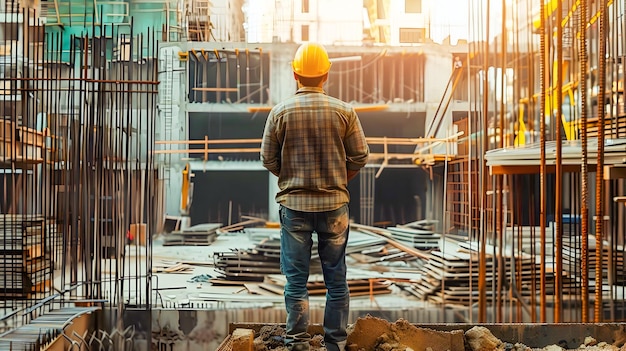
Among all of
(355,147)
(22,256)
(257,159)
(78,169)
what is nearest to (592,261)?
(257,159)

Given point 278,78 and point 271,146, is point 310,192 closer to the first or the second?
point 271,146

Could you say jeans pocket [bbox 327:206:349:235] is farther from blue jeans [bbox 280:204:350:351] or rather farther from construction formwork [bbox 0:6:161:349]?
construction formwork [bbox 0:6:161:349]

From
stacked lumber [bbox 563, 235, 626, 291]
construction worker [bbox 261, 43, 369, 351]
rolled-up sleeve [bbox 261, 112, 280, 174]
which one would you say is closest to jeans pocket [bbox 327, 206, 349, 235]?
construction worker [bbox 261, 43, 369, 351]

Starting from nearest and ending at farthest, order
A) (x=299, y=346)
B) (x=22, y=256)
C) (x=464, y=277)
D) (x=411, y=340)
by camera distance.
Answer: (x=299, y=346)
(x=411, y=340)
(x=22, y=256)
(x=464, y=277)

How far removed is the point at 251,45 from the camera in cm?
520

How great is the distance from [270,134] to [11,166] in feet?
9.55

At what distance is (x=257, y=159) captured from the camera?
5277 millimetres

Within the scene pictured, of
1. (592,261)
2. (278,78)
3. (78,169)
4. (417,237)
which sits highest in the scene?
(278,78)

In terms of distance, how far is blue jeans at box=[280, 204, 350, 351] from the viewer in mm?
2896

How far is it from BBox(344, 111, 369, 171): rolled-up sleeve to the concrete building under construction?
2206 millimetres

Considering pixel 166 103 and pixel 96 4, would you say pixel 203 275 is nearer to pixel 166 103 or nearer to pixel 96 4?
pixel 166 103

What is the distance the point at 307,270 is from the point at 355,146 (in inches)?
26.4

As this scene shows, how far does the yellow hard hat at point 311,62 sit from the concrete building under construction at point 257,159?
2255 mm

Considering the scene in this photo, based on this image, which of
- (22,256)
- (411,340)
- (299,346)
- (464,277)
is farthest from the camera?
(464,277)
